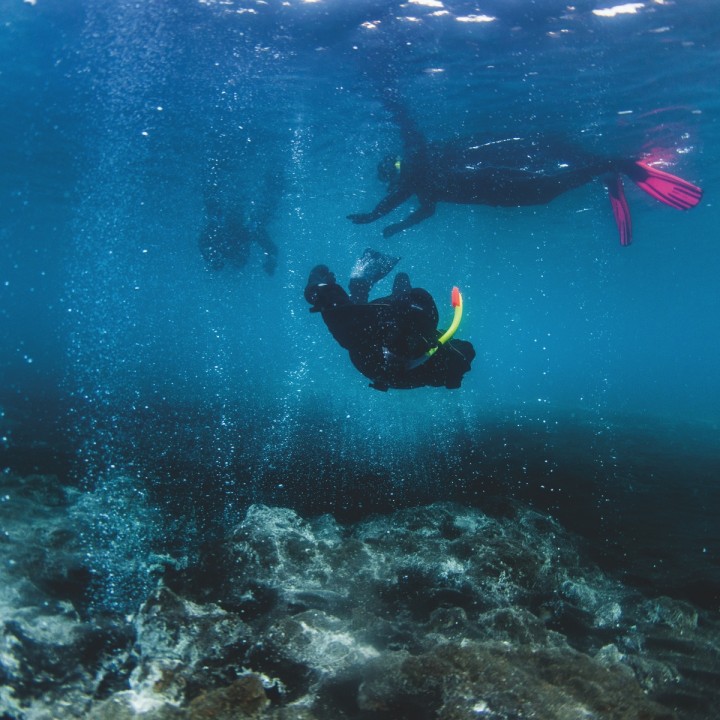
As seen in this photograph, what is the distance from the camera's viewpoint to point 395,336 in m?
4.84

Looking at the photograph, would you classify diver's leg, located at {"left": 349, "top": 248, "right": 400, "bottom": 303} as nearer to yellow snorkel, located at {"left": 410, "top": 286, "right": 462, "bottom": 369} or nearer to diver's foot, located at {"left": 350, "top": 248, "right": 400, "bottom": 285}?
diver's foot, located at {"left": 350, "top": 248, "right": 400, "bottom": 285}

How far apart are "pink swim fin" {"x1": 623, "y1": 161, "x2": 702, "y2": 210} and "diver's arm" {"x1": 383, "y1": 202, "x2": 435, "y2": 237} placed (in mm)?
5177

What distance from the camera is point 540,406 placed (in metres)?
22.5

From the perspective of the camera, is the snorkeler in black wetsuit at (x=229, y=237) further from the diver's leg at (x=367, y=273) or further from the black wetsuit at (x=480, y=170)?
the diver's leg at (x=367, y=273)

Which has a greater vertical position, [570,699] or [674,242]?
[674,242]

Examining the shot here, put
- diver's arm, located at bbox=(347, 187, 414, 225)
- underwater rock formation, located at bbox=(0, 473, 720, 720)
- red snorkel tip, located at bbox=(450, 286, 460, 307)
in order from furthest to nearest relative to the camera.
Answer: diver's arm, located at bbox=(347, 187, 414, 225) → red snorkel tip, located at bbox=(450, 286, 460, 307) → underwater rock formation, located at bbox=(0, 473, 720, 720)

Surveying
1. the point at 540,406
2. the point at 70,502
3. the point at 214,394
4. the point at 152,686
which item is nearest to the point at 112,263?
the point at 214,394

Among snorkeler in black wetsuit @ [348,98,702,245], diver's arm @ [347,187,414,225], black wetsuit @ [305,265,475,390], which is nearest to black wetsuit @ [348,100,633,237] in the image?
snorkeler in black wetsuit @ [348,98,702,245]

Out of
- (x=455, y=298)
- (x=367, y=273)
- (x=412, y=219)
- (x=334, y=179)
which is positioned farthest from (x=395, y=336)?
(x=334, y=179)

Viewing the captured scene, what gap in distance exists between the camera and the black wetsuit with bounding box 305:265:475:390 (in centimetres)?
474

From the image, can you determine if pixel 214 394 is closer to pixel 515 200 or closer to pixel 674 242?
pixel 515 200

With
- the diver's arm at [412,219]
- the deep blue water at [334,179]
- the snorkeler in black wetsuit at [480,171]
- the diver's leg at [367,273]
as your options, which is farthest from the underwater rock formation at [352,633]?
the snorkeler in black wetsuit at [480,171]

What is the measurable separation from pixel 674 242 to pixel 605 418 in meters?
21.0

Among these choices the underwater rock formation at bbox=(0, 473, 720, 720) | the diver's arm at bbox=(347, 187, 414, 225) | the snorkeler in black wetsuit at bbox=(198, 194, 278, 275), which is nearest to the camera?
the underwater rock formation at bbox=(0, 473, 720, 720)
